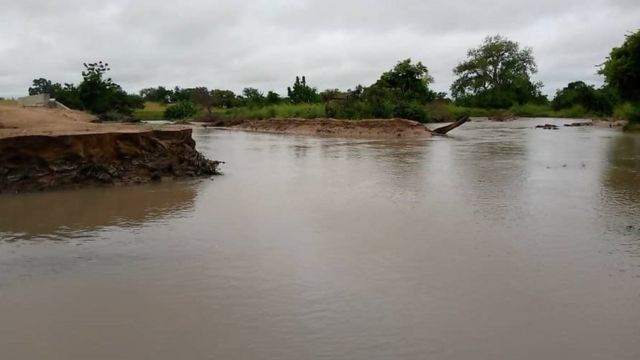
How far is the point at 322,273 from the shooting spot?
498 cm

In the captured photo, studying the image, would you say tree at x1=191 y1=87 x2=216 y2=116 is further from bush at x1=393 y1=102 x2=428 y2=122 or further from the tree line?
bush at x1=393 y1=102 x2=428 y2=122

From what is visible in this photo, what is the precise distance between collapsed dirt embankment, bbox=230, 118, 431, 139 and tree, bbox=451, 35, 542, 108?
37.7m

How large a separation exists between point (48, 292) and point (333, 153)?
1351cm

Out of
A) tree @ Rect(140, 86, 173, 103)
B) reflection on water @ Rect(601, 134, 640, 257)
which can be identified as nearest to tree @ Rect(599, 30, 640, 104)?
reflection on water @ Rect(601, 134, 640, 257)

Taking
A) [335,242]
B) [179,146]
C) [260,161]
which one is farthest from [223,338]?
[260,161]

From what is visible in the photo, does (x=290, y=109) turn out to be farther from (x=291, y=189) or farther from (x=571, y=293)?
(x=571, y=293)

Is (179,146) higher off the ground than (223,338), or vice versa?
(179,146)

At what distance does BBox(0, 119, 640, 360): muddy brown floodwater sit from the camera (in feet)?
11.9

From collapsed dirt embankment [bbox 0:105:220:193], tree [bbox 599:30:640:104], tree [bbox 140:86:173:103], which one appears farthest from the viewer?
tree [bbox 140:86:173:103]

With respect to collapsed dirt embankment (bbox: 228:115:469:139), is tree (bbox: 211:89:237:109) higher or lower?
higher

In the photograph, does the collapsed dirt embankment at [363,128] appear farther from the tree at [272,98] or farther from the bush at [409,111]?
the tree at [272,98]

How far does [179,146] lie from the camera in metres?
11.2

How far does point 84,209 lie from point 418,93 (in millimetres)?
40373

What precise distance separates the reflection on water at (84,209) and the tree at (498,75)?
6107 cm
